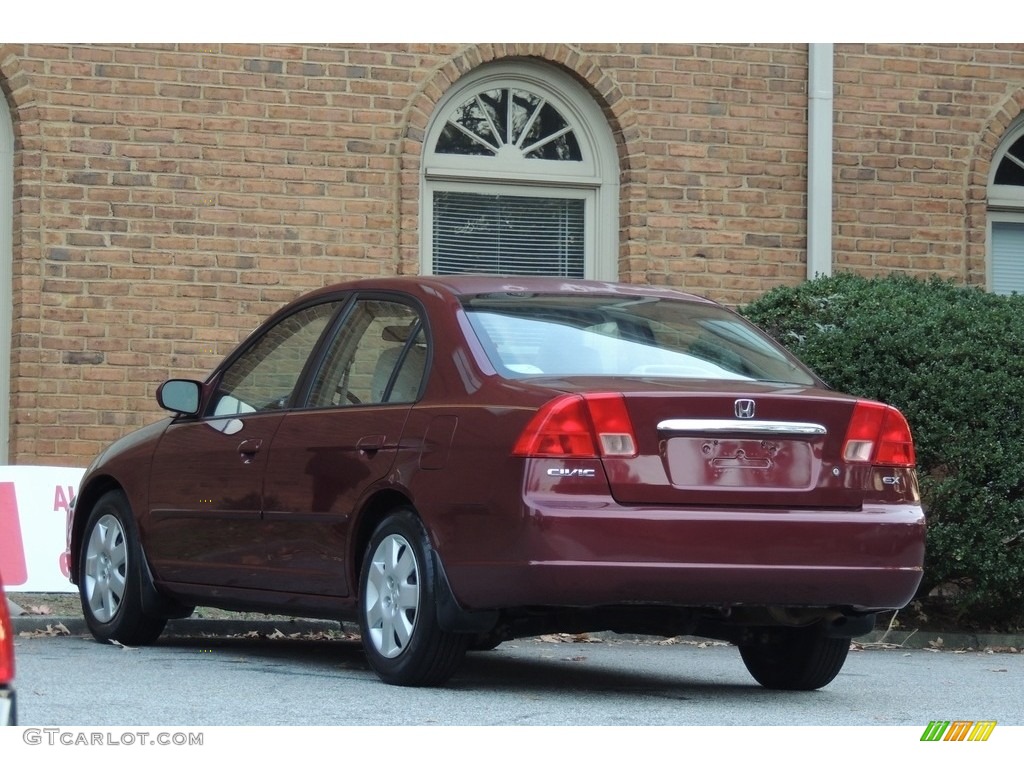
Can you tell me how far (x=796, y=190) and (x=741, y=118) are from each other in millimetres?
681

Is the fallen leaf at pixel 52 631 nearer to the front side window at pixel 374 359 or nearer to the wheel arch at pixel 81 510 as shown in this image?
the wheel arch at pixel 81 510

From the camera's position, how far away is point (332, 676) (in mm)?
7461

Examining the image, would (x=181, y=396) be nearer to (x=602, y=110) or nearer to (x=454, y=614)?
(x=454, y=614)

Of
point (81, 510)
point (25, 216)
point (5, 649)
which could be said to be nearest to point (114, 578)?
point (81, 510)

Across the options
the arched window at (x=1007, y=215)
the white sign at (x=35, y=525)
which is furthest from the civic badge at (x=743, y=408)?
the arched window at (x=1007, y=215)

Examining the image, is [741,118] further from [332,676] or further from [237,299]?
[332,676]

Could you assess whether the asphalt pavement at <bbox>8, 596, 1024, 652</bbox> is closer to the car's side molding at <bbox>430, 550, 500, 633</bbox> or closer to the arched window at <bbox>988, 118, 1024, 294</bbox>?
the car's side molding at <bbox>430, 550, 500, 633</bbox>

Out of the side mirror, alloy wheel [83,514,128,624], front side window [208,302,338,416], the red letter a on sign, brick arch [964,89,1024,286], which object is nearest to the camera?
front side window [208,302,338,416]

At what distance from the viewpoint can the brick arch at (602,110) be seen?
13.0 m

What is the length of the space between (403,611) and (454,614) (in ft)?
0.99

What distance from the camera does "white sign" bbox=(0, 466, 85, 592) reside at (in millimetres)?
10617

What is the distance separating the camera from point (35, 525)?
10.8 meters
